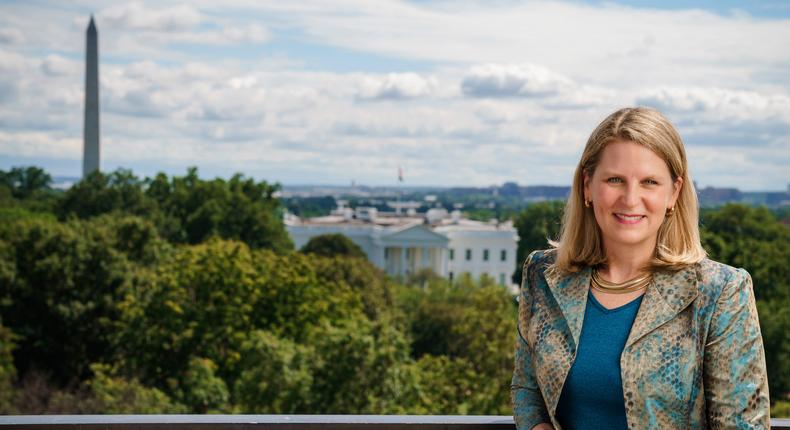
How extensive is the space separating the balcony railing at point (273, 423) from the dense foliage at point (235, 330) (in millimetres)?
19984

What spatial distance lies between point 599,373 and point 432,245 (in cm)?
9494

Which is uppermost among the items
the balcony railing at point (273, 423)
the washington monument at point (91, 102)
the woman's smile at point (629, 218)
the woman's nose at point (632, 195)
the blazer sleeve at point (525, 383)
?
the washington monument at point (91, 102)

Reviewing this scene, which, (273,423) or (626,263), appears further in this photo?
(273,423)

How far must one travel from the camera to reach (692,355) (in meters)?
2.83

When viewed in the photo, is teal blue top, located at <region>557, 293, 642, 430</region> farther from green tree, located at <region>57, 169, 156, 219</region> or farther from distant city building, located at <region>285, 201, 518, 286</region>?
distant city building, located at <region>285, 201, 518, 286</region>

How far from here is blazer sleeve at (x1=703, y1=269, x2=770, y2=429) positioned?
109 inches

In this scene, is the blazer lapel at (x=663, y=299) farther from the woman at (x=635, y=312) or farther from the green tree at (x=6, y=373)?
the green tree at (x=6, y=373)

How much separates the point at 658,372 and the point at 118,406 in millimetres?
26245

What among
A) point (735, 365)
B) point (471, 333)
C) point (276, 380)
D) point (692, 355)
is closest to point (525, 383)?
point (692, 355)

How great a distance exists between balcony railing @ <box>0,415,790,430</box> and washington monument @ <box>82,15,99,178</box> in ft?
222

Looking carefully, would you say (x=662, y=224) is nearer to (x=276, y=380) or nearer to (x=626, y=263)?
(x=626, y=263)

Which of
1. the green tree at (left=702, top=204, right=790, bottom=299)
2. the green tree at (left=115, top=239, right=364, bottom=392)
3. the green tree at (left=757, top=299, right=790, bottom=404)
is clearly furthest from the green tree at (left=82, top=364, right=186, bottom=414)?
the green tree at (left=702, top=204, right=790, bottom=299)

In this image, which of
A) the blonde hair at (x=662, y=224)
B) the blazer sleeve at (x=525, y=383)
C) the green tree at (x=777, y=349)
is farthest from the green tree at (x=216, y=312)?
the blonde hair at (x=662, y=224)

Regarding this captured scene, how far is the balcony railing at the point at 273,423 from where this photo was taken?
11.2 feet
